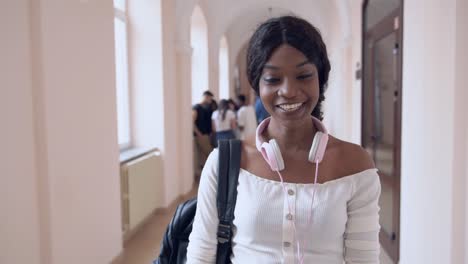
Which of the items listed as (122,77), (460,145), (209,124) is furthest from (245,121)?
(460,145)

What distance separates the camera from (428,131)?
7.94ft

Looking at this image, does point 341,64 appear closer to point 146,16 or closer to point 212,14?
point 146,16

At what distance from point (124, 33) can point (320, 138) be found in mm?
4277

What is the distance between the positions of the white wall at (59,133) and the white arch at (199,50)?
5.28 m

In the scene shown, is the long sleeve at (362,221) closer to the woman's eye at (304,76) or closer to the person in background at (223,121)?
the woman's eye at (304,76)

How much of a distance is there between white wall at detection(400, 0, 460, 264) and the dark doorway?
1.24ft

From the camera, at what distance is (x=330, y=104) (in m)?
8.25

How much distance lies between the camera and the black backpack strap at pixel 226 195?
109cm

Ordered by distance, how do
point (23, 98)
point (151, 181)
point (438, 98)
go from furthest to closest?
point (151, 181), point (438, 98), point (23, 98)

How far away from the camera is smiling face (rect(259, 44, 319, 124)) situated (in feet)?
3.41

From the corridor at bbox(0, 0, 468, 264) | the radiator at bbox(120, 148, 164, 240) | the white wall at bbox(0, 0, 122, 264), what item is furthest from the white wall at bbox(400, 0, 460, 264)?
the radiator at bbox(120, 148, 164, 240)

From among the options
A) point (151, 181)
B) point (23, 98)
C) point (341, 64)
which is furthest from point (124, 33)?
point (341, 64)

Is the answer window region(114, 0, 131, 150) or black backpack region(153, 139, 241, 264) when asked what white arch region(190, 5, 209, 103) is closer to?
window region(114, 0, 131, 150)

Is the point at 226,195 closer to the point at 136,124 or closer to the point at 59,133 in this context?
the point at 59,133
